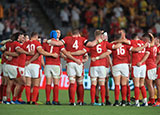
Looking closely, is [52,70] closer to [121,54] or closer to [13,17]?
[121,54]

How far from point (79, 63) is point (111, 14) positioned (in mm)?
13394

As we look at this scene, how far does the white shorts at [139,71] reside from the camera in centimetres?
1396

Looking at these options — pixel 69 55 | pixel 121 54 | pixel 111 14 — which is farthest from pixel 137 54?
pixel 111 14

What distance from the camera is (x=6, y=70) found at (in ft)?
47.1

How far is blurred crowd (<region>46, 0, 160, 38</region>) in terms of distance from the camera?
2642 centimetres

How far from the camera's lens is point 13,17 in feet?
82.5

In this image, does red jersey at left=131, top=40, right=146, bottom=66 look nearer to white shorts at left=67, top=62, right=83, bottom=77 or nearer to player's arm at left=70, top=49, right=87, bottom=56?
player's arm at left=70, top=49, right=87, bottom=56

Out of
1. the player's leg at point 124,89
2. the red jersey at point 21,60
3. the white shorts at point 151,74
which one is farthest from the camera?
the red jersey at point 21,60

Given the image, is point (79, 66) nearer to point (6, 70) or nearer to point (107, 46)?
point (107, 46)

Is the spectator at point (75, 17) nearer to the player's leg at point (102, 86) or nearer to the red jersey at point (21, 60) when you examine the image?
the red jersey at point (21, 60)

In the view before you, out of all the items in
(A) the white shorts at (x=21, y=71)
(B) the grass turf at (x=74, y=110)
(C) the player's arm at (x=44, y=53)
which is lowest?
(B) the grass turf at (x=74, y=110)

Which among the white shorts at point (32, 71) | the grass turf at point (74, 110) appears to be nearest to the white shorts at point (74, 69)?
the white shorts at point (32, 71)

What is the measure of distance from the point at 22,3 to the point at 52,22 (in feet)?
7.10

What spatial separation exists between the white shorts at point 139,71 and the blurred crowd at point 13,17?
10.5 metres
